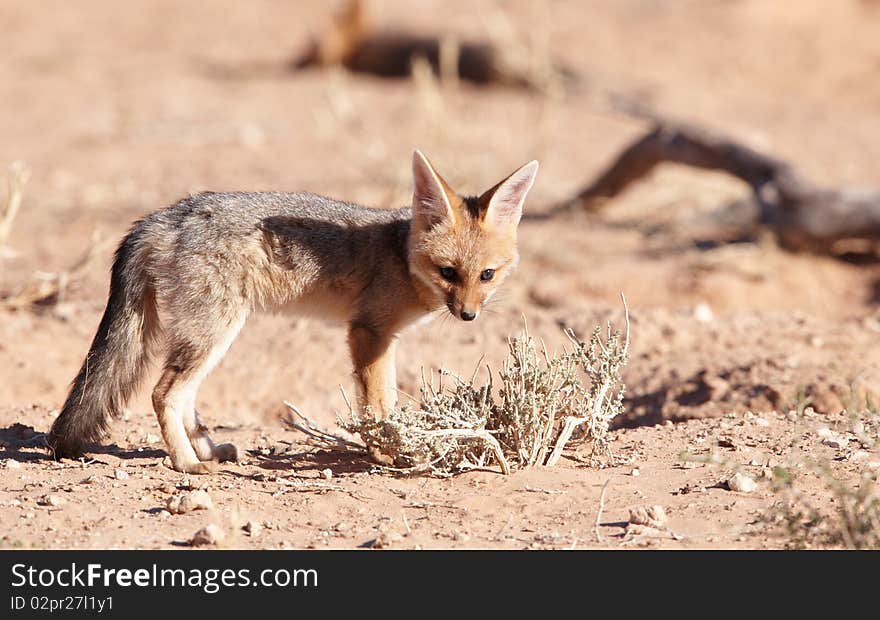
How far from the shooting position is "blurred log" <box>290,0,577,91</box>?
14.8 metres

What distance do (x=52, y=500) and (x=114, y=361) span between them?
0.84m

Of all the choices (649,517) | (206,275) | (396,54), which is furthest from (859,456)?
(396,54)

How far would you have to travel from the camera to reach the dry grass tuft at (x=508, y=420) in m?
4.81

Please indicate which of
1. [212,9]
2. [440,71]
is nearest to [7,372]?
[440,71]

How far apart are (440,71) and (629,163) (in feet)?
17.5

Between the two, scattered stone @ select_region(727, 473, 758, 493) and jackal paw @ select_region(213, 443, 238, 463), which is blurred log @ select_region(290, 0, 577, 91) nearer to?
jackal paw @ select_region(213, 443, 238, 463)

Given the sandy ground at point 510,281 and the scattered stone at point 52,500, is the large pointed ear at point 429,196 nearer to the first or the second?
the sandy ground at point 510,281

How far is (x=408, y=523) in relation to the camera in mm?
4320

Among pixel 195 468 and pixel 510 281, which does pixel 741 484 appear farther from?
pixel 510 281

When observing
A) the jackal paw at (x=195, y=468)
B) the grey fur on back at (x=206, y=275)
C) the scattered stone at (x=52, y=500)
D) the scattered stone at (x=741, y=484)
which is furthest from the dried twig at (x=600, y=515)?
the scattered stone at (x=52, y=500)

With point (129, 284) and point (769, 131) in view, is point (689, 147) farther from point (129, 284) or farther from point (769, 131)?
point (129, 284)

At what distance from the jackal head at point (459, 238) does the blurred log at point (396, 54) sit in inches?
361

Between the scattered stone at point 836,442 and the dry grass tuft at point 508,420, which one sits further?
the scattered stone at point 836,442

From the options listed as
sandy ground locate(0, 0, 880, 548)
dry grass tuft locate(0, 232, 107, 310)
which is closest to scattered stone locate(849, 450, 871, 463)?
sandy ground locate(0, 0, 880, 548)
